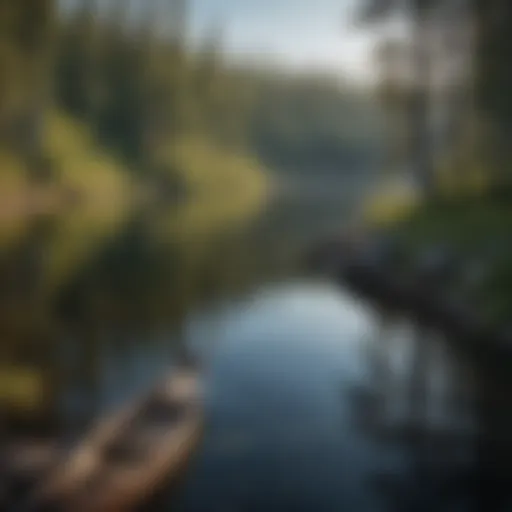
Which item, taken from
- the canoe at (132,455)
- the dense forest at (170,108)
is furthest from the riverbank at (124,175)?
the canoe at (132,455)

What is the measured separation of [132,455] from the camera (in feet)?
9.11

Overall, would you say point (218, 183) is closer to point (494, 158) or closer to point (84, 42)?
point (84, 42)

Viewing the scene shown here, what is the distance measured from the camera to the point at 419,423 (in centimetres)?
307

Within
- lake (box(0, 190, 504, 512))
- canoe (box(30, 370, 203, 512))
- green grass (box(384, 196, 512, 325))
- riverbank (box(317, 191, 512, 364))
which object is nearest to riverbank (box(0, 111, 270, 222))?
lake (box(0, 190, 504, 512))

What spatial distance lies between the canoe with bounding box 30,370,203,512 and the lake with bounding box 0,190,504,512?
0.07m

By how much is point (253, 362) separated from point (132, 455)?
0.69 metres

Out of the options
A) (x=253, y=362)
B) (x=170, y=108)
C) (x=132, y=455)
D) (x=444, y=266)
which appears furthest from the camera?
(x=444, y=266)

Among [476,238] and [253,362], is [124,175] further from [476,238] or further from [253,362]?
[476,238]

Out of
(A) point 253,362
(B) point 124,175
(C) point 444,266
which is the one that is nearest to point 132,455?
(A) point 253,362

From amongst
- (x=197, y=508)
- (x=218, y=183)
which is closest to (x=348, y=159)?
(x=218, y=183)

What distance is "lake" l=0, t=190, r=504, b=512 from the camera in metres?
2.84

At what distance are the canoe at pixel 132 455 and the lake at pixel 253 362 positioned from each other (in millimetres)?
66

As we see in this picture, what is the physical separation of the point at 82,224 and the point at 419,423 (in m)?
1.91

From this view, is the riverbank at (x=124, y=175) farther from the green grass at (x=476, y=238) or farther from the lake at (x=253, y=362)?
the green grass at (x=476, y=238)
